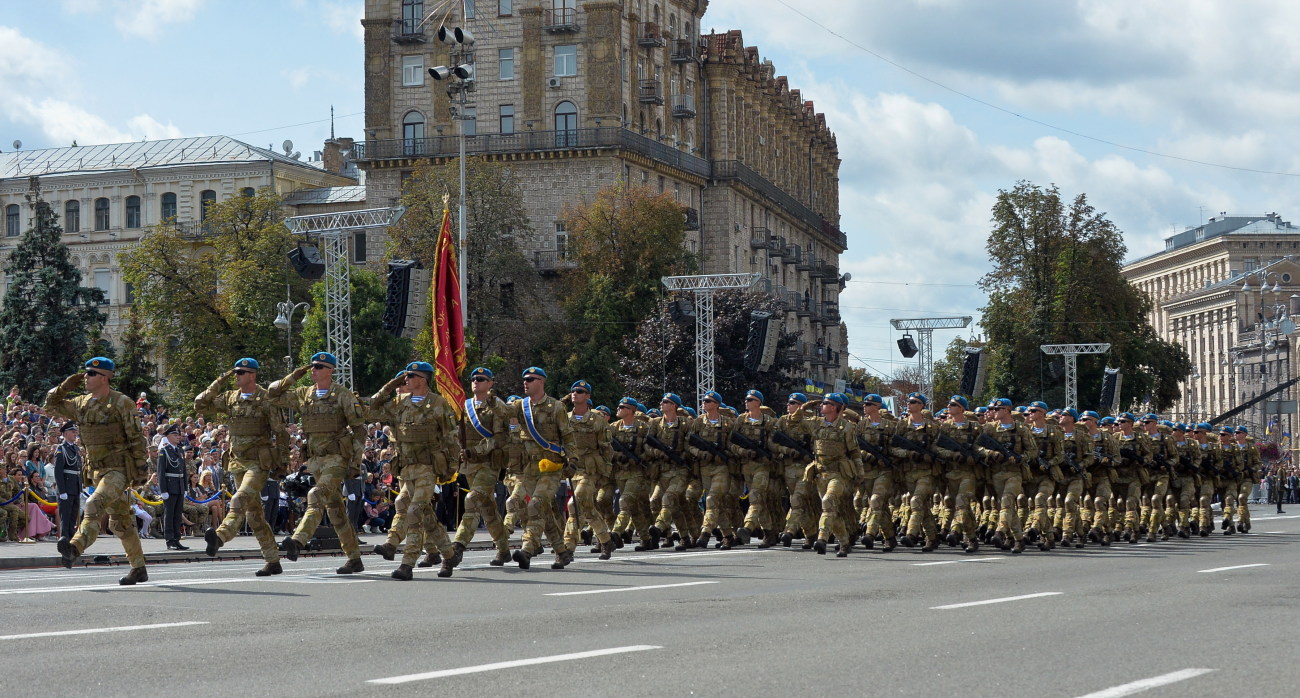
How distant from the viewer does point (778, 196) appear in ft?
287

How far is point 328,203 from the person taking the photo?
8812 centimetres

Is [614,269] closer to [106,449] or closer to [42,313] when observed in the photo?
[42,313]

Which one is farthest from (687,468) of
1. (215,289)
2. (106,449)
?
(215,289)

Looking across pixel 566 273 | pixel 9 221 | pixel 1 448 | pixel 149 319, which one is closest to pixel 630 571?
pixel 1 448

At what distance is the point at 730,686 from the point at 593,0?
65011mm

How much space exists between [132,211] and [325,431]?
82.6 metres

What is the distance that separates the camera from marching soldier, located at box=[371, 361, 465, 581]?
1545 cm

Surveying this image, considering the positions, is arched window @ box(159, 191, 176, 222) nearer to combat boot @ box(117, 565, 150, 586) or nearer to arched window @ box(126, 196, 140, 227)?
arched window @ box(126, 196, 140, 227)

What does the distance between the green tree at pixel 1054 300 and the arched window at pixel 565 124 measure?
56.8ft

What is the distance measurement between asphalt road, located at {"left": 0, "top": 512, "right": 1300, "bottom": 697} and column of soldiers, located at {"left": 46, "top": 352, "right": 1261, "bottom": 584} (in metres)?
0.70

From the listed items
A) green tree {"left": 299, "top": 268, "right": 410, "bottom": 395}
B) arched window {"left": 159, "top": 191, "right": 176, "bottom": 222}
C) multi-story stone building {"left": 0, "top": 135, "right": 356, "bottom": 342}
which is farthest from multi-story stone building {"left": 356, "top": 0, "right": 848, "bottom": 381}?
arched window {"left": 159, "top": 191, "right": 176, "bottom": 222}

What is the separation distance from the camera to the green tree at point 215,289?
229 ft

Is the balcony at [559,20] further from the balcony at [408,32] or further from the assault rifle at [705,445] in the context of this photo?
the assault rifle at [705,445]

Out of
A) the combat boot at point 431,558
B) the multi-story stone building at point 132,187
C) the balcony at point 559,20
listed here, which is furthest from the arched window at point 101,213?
the combat boot at point 431,558
